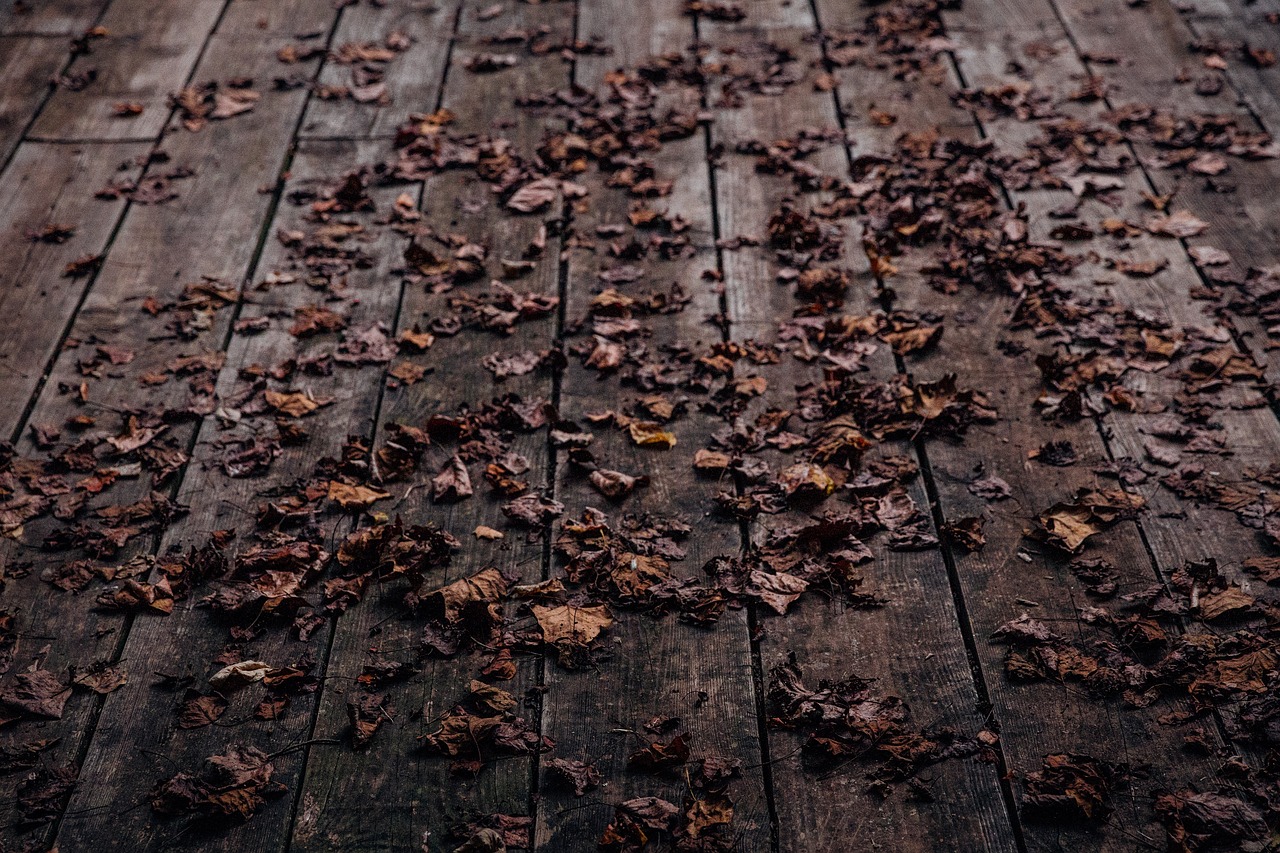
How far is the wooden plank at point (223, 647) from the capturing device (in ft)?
6.49

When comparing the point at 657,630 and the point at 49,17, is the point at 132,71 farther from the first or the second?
the point at 657,630

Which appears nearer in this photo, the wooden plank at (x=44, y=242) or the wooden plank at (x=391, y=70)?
the wooden plank at (x=44, y=242)

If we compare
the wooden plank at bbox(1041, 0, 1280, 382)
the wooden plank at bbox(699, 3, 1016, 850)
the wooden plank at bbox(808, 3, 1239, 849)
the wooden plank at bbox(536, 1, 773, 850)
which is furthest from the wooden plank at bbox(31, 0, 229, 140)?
the wooden plank at bbox(1041, 0, 1280, 382)

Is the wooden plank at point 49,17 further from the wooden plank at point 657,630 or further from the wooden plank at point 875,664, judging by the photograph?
the wooden plank at point 875,664

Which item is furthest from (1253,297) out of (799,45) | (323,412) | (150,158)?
(150,158)

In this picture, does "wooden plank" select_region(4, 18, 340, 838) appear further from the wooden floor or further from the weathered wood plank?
the weathered wood plank

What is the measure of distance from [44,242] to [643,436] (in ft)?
6.65

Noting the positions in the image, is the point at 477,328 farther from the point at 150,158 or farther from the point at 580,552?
the point at 150,158

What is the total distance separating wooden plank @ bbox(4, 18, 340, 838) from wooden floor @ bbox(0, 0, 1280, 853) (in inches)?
0.5

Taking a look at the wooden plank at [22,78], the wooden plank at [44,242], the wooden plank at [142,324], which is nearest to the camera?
the wooden plank at [142,324]

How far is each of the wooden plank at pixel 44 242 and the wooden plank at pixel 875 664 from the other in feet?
6.18

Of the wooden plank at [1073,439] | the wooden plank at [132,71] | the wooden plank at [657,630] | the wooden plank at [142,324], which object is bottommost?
the wooden plank at [1073,439]

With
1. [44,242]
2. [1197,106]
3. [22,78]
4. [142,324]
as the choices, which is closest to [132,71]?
[22,78]

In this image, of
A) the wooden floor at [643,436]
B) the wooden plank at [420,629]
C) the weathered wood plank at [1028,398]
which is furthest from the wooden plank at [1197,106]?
the wooden plank at [420,629]
